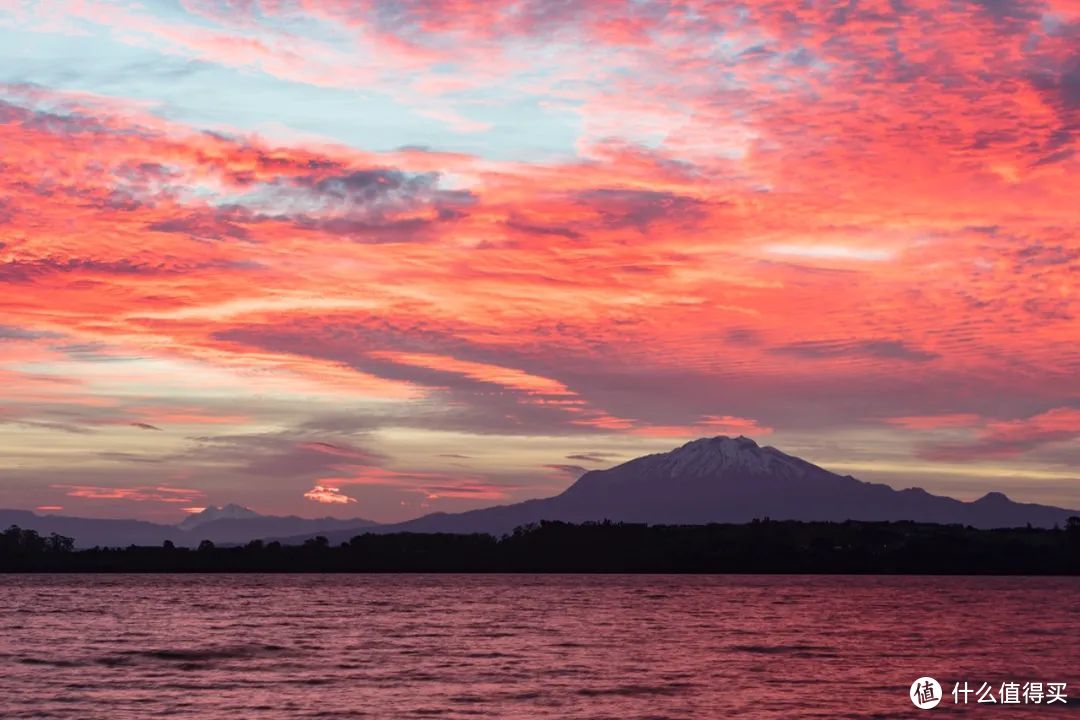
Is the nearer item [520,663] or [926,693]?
[926,693]

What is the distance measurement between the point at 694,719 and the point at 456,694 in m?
15.1

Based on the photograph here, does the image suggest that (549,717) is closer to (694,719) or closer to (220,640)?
(694,719)

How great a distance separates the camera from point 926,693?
232ft

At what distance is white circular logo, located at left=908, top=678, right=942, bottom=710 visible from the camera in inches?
2633

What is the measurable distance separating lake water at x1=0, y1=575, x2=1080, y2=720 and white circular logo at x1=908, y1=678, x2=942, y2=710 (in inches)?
29.9

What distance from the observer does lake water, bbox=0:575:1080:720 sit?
66.2 meters

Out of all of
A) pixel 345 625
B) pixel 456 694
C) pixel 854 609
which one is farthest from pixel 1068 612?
pixel 456 694

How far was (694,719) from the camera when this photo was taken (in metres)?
61.9

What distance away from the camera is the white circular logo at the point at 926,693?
2633 inches

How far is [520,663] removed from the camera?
293 ft

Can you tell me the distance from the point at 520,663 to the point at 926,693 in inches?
1167

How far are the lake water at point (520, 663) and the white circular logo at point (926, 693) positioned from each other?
2.49 ft

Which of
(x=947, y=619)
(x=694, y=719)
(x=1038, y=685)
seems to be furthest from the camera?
(x=947, y=619)

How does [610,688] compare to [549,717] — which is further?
[610,688]
